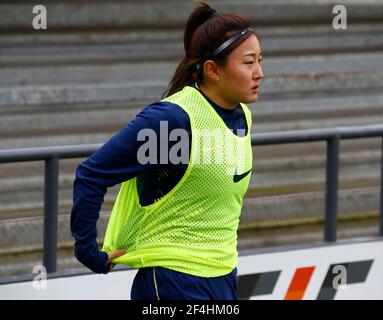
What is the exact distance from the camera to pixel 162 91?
7.71 metres

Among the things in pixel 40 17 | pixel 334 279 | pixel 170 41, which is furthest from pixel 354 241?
pixel 40 17

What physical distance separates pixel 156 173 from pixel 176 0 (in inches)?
137

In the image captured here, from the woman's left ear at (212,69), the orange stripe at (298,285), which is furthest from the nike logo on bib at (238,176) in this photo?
the orange stripe at (298,285)

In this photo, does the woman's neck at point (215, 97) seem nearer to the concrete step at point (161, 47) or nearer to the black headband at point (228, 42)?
the black headband at point (228, 42)

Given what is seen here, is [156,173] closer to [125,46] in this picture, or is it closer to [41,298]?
[41,298]

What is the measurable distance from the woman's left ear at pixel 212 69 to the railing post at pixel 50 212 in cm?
207

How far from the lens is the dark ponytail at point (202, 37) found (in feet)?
14.0

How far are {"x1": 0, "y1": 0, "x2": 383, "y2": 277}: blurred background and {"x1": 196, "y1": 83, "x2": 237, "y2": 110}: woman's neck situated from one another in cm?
220

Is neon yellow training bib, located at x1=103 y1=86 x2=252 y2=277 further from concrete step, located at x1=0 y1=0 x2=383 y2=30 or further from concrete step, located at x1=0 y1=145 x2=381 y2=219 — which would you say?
concrete step, located at x1=0 y1=0 x2=383 y2=30

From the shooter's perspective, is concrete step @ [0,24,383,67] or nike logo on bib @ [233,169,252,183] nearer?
nike logo on bib @ [233,169,252,183]

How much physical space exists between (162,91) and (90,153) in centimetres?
147

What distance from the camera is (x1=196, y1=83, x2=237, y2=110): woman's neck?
4.33m

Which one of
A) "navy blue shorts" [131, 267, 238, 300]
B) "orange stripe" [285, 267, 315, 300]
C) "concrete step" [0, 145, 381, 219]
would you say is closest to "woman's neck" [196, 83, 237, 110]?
"navy blue shorts" [131, 267, 238, 300]

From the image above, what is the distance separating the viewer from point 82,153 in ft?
20.7
